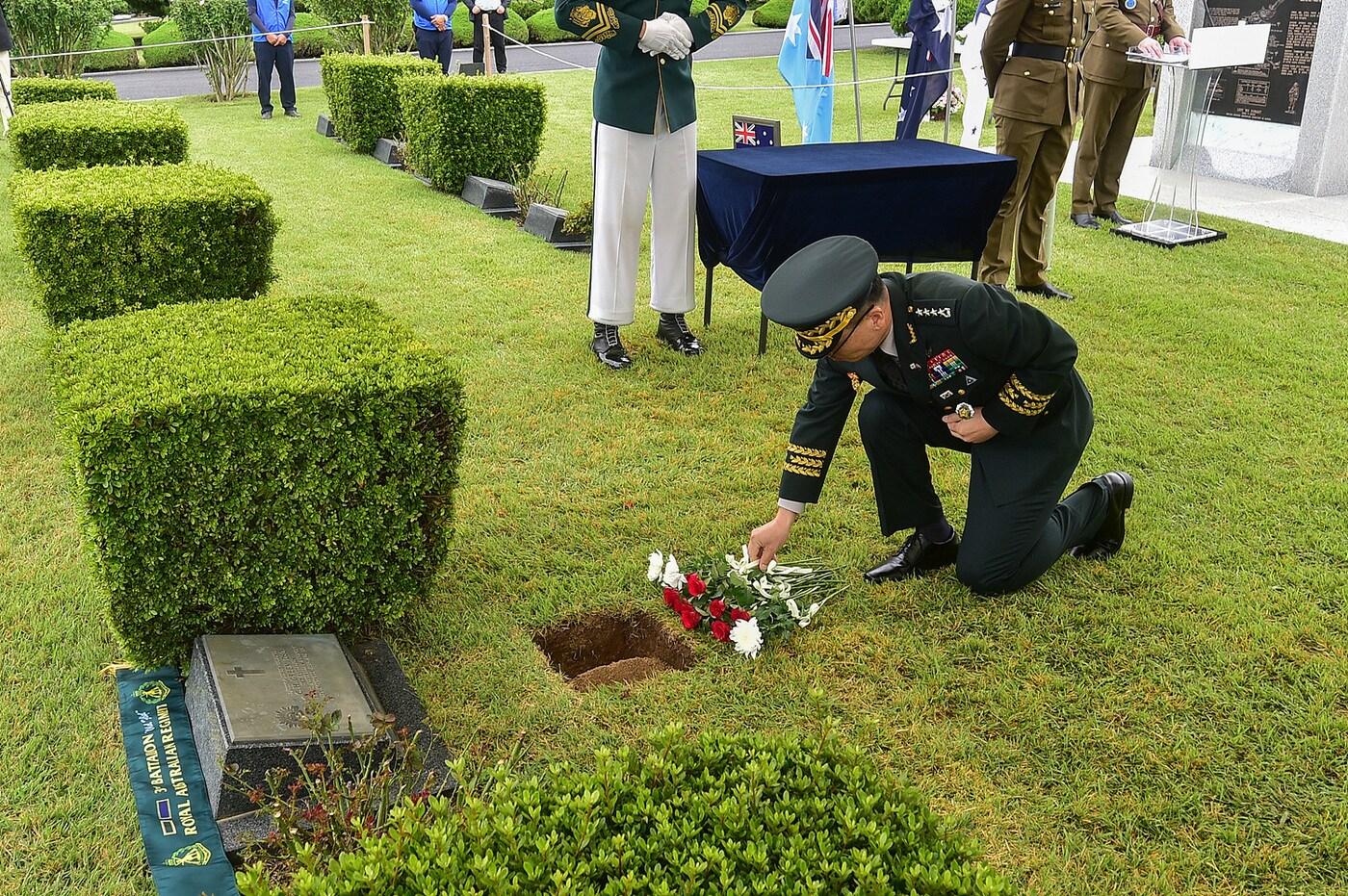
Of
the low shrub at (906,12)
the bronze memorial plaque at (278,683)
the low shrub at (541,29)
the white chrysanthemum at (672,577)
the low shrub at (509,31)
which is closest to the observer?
the bronze memorial plaque at (278,683)

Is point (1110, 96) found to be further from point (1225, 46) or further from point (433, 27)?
point (433, 27)

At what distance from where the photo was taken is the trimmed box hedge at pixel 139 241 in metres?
4.67

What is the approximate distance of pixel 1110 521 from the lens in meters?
3.84

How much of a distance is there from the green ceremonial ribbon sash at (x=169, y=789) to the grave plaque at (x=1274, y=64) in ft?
30.6

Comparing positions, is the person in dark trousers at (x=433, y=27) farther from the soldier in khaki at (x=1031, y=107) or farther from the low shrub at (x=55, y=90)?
the soldier in khaki at (x=1031, y=107)

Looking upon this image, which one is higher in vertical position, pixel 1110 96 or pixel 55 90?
pixel 1110 96

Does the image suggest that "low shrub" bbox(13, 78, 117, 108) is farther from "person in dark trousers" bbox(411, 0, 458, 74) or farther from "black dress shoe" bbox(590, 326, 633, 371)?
"black dress shoe" bbox(590, 326, 633, 371)

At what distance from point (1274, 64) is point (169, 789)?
986cm

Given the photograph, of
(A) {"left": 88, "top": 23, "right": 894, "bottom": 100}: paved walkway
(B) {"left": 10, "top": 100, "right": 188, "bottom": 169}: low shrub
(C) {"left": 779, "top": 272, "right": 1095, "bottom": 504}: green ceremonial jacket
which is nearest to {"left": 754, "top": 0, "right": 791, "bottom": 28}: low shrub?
(A) {"left": 88, "top": 23, "right": 894, "bottom": 100}: paved walkway

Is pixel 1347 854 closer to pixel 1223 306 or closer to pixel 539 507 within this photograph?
pixel 539 507

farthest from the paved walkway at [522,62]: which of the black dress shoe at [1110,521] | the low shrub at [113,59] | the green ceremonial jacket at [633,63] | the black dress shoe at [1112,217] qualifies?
the black dress shoe at [1110,521]

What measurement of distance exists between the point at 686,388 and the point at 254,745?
3077 millimetres

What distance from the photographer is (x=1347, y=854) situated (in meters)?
2.62

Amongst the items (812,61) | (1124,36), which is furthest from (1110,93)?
(812,61)
